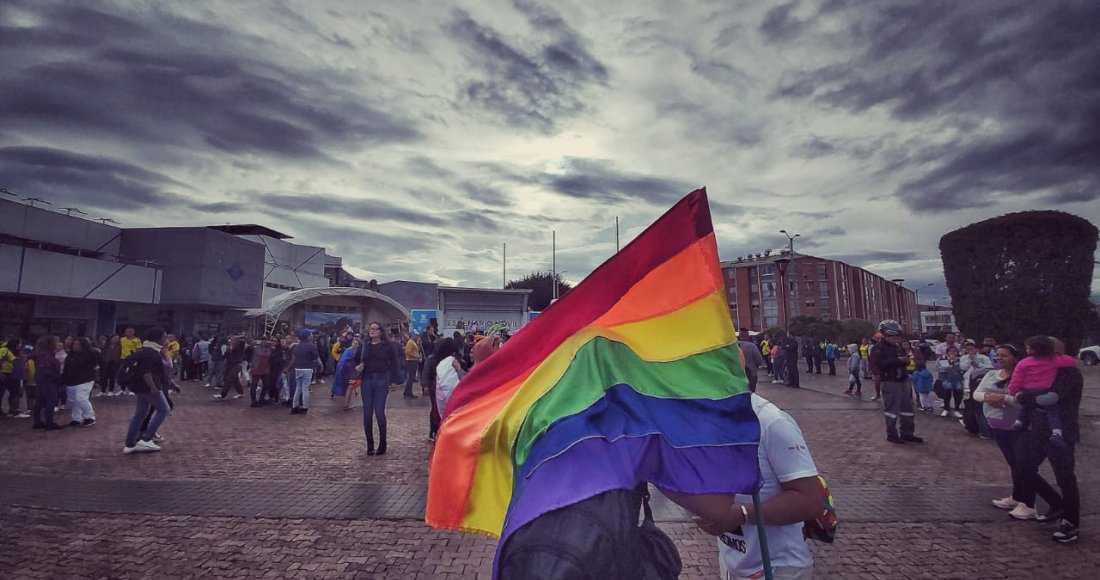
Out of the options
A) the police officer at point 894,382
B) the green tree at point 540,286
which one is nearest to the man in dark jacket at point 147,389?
the police officer at point 894,382

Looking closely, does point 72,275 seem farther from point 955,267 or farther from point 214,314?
point 955,267

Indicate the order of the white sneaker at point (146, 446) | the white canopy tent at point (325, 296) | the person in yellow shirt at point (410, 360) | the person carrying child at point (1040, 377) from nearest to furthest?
the person carrying child at point (1040, 377)
the white sneaker at point (146, 446)
the person in yellow shirt at point (410, 360)
the white canopy tent at point (325, 296)

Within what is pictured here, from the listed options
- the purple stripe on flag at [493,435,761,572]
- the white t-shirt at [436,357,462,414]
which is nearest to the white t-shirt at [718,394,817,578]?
the purple stripe on flag at [493,435,761,572]

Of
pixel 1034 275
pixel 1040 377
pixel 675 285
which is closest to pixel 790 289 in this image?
pixel 1034 275

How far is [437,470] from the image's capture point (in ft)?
5.02

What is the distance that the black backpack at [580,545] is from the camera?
1018mm

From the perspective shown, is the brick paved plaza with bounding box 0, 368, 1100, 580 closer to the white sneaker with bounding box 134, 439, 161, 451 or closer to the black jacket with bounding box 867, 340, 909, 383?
the white sneaker with bounding box 134, 439, 161, 451

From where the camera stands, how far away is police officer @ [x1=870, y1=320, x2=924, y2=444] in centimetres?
843

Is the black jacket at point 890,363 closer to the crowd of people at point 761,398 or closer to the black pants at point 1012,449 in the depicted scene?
the crowd of people at point 761,398

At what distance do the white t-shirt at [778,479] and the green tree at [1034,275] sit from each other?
787 inches

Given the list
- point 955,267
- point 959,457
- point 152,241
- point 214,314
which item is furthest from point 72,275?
point 955,267

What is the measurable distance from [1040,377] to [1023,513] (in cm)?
141

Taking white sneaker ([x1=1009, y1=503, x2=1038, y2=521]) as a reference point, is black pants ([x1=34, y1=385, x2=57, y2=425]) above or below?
above

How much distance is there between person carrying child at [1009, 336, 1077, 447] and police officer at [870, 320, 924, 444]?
3.10m
